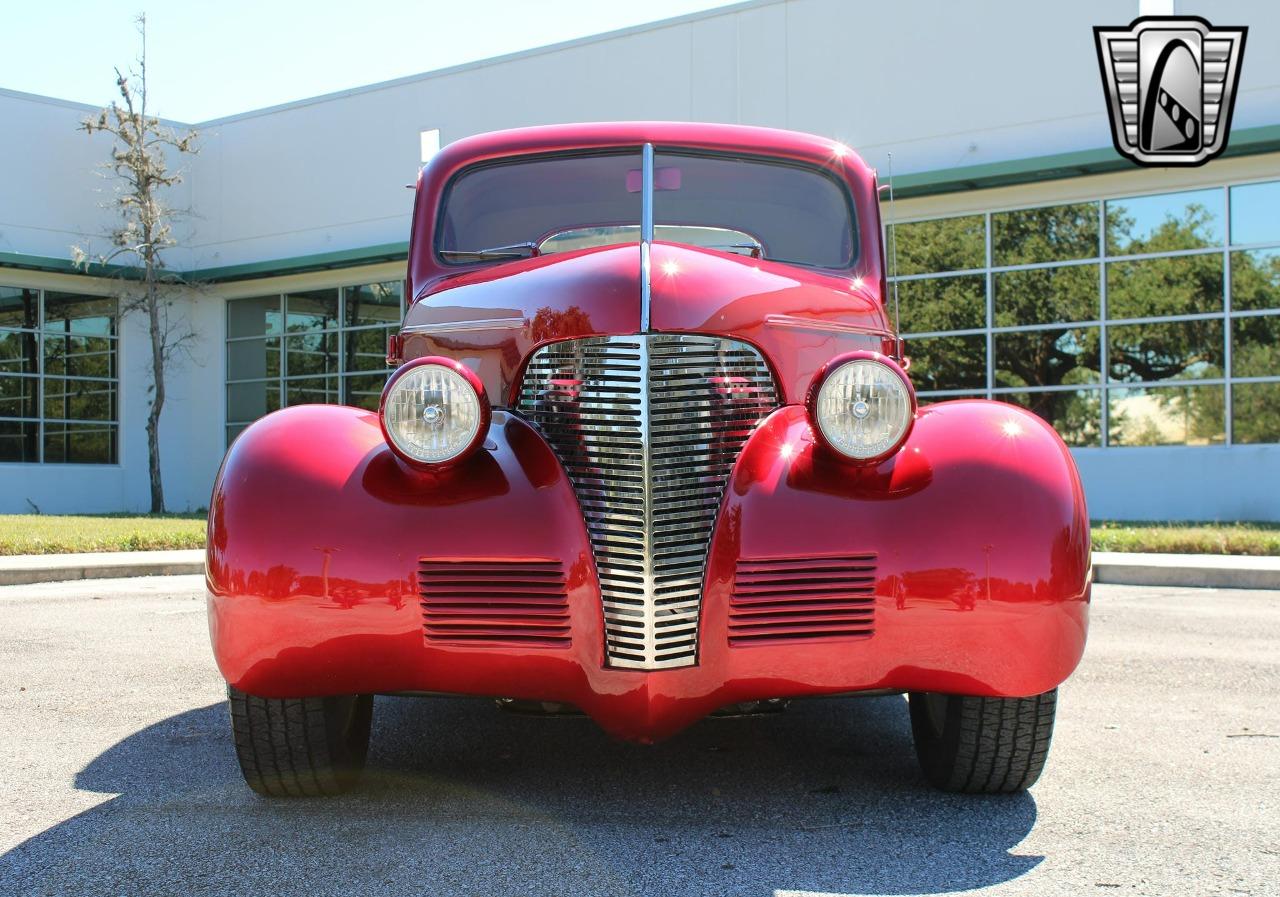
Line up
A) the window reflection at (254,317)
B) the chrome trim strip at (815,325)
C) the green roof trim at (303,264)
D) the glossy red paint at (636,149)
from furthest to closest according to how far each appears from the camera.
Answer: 1. the window reflection at (254,317)
2. the green roof trim at (303,264)
3. the glossy red paint at (636,149)
4. the chrome trim strip at (815,325)

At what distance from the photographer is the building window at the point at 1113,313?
15297mm

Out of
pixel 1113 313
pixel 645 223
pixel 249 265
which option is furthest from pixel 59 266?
pixel 645 223

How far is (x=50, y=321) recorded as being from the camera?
22.5 m

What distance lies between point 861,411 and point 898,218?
15.3 meters

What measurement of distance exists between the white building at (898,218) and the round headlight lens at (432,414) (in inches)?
551

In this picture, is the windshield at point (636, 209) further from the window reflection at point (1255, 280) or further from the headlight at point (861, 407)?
the window reflection at point (1255, 280)

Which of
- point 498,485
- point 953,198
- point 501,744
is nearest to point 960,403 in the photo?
point 498,485

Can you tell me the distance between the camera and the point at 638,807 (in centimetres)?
344

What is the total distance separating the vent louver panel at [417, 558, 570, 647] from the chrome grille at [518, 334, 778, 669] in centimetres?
13

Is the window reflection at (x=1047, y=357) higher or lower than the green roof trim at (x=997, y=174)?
lower

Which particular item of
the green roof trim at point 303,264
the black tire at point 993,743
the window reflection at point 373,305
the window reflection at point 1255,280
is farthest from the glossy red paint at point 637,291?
the window reflection at point 373,305

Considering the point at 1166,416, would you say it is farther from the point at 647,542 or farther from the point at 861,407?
the point at 647,542

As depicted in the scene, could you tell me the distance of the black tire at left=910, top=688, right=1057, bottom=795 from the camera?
11.1 feet

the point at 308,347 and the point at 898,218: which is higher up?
the point at 898,218
